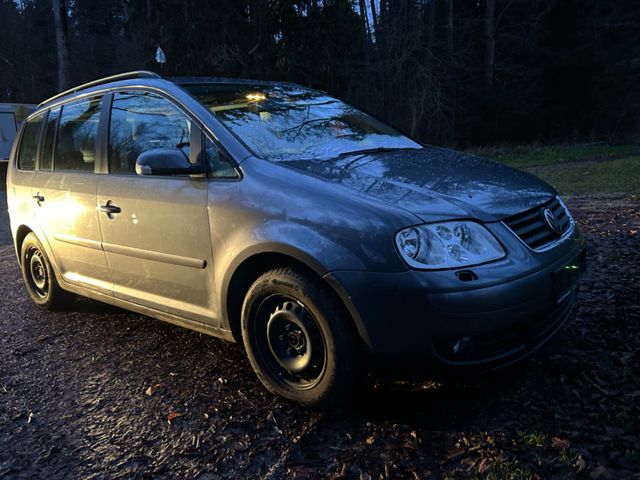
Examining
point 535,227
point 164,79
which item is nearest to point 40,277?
point 164,79

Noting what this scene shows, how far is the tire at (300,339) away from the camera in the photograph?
2564 millimetres

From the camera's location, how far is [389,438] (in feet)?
8.25

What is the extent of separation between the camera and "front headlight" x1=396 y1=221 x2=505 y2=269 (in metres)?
2.38

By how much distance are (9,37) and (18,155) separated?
38.0 m

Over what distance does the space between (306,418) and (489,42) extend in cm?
2986

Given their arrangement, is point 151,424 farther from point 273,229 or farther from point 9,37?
point 9,37

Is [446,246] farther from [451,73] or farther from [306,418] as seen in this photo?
[451,73]

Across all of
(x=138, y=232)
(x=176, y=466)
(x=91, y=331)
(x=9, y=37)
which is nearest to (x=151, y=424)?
(x=176, y=466)

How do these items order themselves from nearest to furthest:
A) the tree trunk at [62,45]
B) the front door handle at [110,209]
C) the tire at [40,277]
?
the front door handle at [110,209] → the tire at [40,277] → the tree trunk at [62,45]

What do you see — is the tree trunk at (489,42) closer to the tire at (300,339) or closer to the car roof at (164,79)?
the car roof at (164,79)

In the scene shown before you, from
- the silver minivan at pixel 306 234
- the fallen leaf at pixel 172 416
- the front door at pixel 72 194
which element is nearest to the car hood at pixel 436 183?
the silver minivan at pixel 306 234

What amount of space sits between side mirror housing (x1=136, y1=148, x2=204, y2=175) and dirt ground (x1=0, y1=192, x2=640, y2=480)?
4.10 feet

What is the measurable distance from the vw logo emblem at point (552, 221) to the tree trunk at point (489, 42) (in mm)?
27559

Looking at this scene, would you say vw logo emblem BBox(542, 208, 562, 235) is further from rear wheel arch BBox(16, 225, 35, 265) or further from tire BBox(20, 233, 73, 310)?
rear wheel arch BBox(16, 225, 35, 265)
